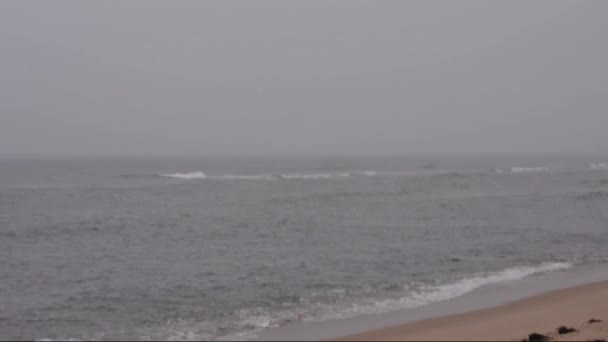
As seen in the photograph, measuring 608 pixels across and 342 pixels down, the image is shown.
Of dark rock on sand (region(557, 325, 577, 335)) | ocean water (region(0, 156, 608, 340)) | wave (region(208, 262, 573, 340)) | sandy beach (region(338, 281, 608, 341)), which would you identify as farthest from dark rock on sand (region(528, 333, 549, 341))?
ocean water (region(0, 156, 608, 340))

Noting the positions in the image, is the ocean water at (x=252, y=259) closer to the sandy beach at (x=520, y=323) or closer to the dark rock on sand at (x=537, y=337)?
the sandy beach at (x=520, y=323)

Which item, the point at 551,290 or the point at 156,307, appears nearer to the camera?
the point at 156,307

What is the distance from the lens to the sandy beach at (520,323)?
8812 millimetres

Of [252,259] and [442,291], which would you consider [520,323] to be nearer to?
[442,291]

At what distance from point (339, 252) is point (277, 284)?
477 centimetres

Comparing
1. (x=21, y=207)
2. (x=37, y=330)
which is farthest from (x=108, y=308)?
(x=21, y=207)

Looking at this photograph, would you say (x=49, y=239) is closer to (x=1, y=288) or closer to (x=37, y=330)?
(x=1, y=288)

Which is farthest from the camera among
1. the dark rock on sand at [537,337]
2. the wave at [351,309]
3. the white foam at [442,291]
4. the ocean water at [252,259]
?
the white foam at [442,291]

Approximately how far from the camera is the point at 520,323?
9672 millimetres

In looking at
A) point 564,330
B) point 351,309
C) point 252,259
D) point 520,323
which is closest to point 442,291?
point 351,309

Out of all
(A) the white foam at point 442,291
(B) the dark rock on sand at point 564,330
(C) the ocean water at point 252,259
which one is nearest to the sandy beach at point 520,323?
(B) the dark rock on sand at point 564,330

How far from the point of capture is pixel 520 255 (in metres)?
17.5

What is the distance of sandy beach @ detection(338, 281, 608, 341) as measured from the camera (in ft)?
28.9

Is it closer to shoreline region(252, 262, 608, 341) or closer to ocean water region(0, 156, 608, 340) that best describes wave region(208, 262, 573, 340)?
ocean water region(0, 156, 608, 340)
